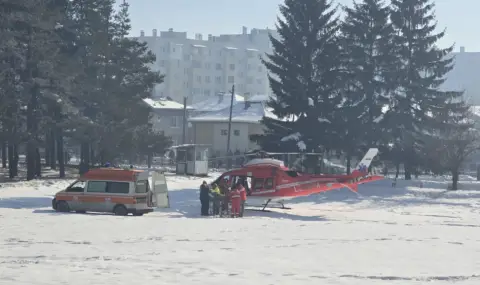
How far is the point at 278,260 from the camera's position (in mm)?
17234

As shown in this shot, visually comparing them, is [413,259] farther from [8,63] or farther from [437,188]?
[437,188]

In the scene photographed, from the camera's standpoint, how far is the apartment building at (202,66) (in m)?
160

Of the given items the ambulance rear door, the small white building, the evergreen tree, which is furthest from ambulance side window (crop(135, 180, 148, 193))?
the small white building

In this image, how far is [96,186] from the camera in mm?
29266

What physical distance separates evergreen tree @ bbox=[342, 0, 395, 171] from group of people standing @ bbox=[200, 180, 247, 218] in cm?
2571

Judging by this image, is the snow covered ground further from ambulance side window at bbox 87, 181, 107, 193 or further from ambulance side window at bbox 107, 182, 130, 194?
ambulance side window at bbox 107, 182, 130, 194

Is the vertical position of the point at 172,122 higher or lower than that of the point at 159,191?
higher

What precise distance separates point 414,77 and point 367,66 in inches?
151

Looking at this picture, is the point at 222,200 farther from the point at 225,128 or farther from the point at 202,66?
the point at 202,66

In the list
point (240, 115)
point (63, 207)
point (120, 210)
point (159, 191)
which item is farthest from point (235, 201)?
point (240, 115)

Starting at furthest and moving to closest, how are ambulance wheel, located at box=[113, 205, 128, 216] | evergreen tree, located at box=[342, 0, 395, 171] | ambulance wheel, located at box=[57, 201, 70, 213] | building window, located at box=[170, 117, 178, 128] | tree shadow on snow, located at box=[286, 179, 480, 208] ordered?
building window, located at box=[170, 117, 178, 128] → evergreen tree, located at box=[342, 0, 395, 171] → tree shadow on snow, located at box=[286, 179, 480, 208] → ambulance wheel, located at box=[57, 201, 70, 213] → ambulance wheel, located at box=[113, 205, 128, 216]

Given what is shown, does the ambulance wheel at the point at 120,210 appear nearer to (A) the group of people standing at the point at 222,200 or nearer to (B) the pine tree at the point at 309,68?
(A) the group of people standing at the point at 222,200

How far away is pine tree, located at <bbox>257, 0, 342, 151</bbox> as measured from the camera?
5441 centimetres

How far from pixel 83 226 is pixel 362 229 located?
9.45 meters
